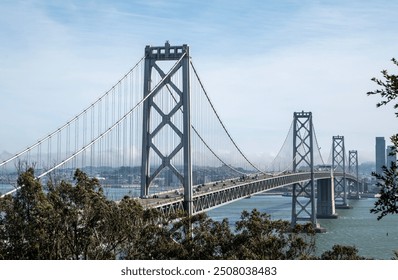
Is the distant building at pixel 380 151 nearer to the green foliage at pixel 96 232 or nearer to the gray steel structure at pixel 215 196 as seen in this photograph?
the gray steel structure at pixel 215 196

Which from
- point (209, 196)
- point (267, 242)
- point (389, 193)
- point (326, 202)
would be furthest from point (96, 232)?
point (326, 202)

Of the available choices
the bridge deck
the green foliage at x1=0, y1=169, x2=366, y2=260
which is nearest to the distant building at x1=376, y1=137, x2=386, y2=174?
the bridge deck

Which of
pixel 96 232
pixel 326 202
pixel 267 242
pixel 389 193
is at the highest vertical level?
pixel 389 193

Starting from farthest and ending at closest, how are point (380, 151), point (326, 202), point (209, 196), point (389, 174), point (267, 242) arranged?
1. point (380, 151)
2. point (326, 202)
3. point (209, 196)
4. point (267, 242)
5. point (389, 174)

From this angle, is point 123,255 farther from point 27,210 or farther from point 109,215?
point 27,210

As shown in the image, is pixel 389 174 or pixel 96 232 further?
pixel 96 232

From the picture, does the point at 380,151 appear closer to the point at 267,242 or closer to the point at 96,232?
the point at 267,242

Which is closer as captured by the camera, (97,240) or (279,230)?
(97,240)

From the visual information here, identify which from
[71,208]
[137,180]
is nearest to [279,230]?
[71,208]
